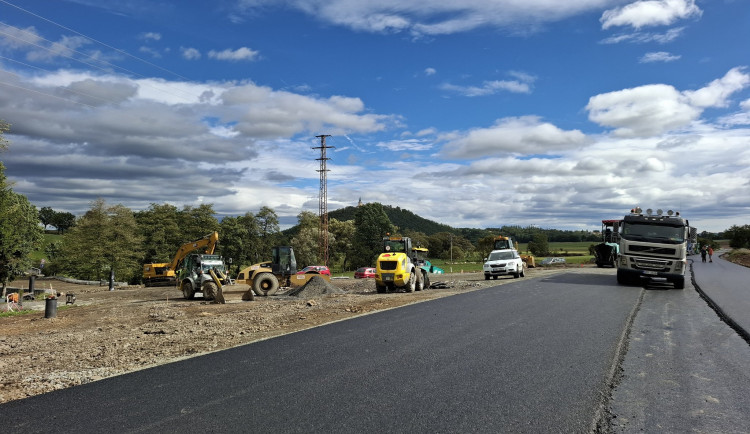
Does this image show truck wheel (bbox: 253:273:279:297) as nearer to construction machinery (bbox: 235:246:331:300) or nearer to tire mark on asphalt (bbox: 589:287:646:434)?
construction machinery (bbox: 235:246:331:300)

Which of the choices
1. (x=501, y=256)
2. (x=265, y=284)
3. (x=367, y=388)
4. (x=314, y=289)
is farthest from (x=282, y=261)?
(x=367, y=388)

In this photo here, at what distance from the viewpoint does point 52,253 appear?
3489 inches

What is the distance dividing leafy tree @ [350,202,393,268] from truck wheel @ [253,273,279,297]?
157 ft

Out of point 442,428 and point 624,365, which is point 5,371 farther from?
point 624,365

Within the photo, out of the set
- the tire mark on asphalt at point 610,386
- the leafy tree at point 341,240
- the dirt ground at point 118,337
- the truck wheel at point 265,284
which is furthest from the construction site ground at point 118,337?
the leafy tree at point 341,240

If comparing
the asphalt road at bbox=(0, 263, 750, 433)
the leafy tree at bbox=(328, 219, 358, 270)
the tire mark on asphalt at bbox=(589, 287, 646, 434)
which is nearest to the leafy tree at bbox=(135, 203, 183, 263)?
the leafy tree at bbox=(328, 219, 358, 270)

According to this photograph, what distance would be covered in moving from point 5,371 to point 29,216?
49.3 meters

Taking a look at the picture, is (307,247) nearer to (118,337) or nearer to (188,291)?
(188,291)

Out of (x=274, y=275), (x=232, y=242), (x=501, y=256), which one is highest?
(x=232, y=242)

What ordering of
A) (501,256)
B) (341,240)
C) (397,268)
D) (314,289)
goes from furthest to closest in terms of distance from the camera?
(341,240), (501,256), (314,289), (397,268)

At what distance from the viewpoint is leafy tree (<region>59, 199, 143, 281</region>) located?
176 ft

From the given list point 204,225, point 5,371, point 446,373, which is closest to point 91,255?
point 204,225

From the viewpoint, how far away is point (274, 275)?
91.8 feet

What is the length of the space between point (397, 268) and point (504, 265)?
9.50m
